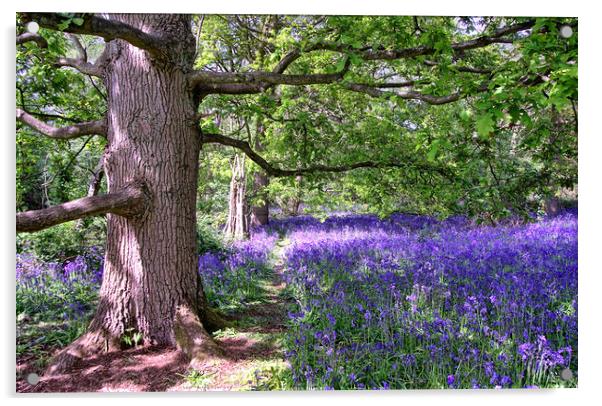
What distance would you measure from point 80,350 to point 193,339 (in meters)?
0.81

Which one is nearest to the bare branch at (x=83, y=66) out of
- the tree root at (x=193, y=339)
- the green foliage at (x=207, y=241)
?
the tree root at (x=193, y=339)

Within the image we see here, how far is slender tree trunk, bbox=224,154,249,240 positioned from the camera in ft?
26.6

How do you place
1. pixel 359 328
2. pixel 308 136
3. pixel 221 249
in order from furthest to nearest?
pixel 221 249 → pixel 308 136 → pixel 359 328

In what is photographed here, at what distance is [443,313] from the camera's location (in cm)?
359

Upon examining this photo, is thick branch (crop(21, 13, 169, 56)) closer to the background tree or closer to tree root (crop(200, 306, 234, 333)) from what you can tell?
the background tree

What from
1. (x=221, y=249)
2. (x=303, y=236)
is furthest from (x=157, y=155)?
(x=303, y=236)

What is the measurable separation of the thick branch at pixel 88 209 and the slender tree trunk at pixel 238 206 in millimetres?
4949

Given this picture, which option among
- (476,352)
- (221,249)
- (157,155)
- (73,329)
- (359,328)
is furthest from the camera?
(221,249)

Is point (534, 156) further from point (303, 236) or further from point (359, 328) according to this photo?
point (303, 236)

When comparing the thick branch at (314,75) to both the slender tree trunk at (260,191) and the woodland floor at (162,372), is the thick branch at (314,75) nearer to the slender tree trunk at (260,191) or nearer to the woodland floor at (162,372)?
the woodland floor at (162,372)

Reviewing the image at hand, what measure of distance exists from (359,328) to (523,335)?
1141mm

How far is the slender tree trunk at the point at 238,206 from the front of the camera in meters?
8.10

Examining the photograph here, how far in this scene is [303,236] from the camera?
7.68 m

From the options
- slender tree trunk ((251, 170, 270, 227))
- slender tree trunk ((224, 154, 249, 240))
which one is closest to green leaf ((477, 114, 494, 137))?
slender tree trunk ((224, 154, 249, 240))
